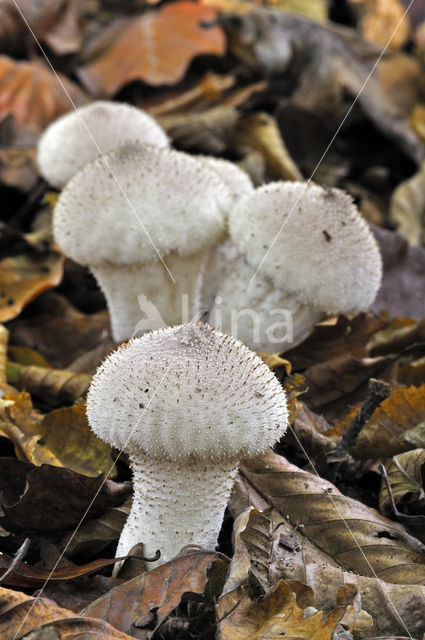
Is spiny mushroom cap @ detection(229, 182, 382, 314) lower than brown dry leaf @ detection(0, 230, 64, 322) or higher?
higher

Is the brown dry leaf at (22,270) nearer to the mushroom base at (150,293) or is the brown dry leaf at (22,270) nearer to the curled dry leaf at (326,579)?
the mushroom base at (150,293)

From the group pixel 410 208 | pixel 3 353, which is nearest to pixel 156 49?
pixel 410 208

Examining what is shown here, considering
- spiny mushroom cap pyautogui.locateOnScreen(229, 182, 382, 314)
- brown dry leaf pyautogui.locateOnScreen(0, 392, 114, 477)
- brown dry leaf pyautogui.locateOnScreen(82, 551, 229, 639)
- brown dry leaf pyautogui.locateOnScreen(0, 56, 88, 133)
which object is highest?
spiny mushroom cap pyautogui.locateOnScreen(229, 182, 382, 314)

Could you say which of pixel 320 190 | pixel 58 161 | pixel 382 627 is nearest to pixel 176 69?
pixel 58 161

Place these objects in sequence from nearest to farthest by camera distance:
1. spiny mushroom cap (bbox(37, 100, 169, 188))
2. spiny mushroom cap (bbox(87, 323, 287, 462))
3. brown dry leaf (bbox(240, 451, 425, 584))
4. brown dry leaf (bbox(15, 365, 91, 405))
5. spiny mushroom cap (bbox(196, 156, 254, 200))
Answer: spiny mushroom cap (bbox(87, 323, 287, 462))
brown dry leaf (bbox(240, 451, 425, 584))
brown dry leaf (bbox(15, 365, 91, 405))
spiny mushroom cap (bbox(196, 156, 254, 200))
spiny mushroom cap (bbox(37, 100, 169, 188))

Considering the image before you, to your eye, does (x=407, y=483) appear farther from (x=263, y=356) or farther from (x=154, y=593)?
(x=154, y=593)

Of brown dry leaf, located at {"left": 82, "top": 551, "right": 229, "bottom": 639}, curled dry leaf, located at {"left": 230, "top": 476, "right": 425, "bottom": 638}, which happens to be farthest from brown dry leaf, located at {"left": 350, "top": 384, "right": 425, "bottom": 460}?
brown dry leaf, located at {"left": 82, "top": 551, "right": 229, "bottom": 639}

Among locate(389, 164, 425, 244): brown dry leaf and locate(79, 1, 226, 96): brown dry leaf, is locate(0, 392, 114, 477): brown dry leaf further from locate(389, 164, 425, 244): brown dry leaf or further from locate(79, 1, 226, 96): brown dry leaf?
locate(79, 1, 226, 96): brown dry leaf
